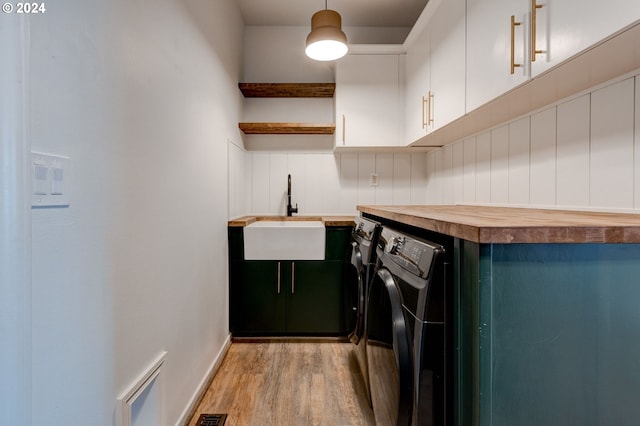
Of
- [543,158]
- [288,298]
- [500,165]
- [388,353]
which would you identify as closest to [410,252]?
[388,353]

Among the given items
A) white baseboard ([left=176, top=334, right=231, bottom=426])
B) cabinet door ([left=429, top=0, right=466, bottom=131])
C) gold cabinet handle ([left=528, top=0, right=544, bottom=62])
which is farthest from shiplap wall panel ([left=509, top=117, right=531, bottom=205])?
white baseboard ([left=176, top=334, right=231, bottom=426])

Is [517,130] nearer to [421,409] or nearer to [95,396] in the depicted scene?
[421,409]

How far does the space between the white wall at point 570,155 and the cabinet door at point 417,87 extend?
0.39 meters

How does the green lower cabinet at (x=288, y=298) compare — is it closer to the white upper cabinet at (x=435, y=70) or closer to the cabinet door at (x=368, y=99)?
the cabinet door at (x=368, y=99)

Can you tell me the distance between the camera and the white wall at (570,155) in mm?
1100

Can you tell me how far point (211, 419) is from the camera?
1.51m

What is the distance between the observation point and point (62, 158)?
72cm

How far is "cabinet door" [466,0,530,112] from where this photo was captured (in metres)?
1.11

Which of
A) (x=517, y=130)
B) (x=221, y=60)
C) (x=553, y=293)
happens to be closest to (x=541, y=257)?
(x=553, y=293)

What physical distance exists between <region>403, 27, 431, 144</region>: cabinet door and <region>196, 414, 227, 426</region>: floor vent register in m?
2.03

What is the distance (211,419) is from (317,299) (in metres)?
1.03

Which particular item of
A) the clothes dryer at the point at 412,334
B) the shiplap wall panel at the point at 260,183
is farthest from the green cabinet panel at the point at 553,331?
the shiplap wall panel at the point at 260,183

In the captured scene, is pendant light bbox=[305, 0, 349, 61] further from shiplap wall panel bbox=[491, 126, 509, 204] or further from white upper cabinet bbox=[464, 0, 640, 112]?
shiplap wall panel bbox=[491, 126, 509, 204]

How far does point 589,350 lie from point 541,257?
0.23 meters
